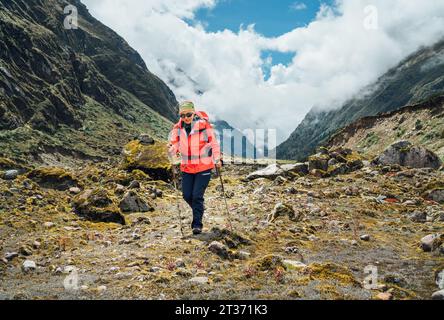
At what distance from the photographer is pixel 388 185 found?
18.9 metres

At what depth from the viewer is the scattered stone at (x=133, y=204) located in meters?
15.7

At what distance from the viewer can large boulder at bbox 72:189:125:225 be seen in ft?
43.8

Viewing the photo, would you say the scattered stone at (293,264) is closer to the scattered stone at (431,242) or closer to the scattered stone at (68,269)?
the scattered stone at (431,242)

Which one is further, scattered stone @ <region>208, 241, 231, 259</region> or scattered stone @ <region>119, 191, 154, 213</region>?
scattered stone @ <region>119, 191, 154, 213</region>

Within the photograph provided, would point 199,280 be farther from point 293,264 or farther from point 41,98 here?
point 41,98

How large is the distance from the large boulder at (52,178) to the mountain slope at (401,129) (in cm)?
2776

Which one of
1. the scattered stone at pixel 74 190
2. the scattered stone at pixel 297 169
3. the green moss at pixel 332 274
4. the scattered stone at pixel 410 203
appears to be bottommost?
the green moss at pixel 332 274

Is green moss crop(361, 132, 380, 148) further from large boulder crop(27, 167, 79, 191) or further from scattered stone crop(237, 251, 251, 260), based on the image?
scattered stone crop(237, 251, 251, 260)

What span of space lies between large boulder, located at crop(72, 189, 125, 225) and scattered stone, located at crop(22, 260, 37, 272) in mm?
4973

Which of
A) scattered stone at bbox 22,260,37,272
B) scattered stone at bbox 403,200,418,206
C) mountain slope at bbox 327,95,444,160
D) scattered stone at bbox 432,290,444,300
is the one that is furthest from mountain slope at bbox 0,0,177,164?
scattered stone at bbox 432,290,444,300

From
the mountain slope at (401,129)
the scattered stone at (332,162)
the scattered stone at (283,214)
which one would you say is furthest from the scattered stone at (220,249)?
the mountain slope at (401,129)

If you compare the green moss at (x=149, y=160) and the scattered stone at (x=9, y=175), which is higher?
the green moss at (x=149, y=160)

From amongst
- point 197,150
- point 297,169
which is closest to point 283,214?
point 197,150
